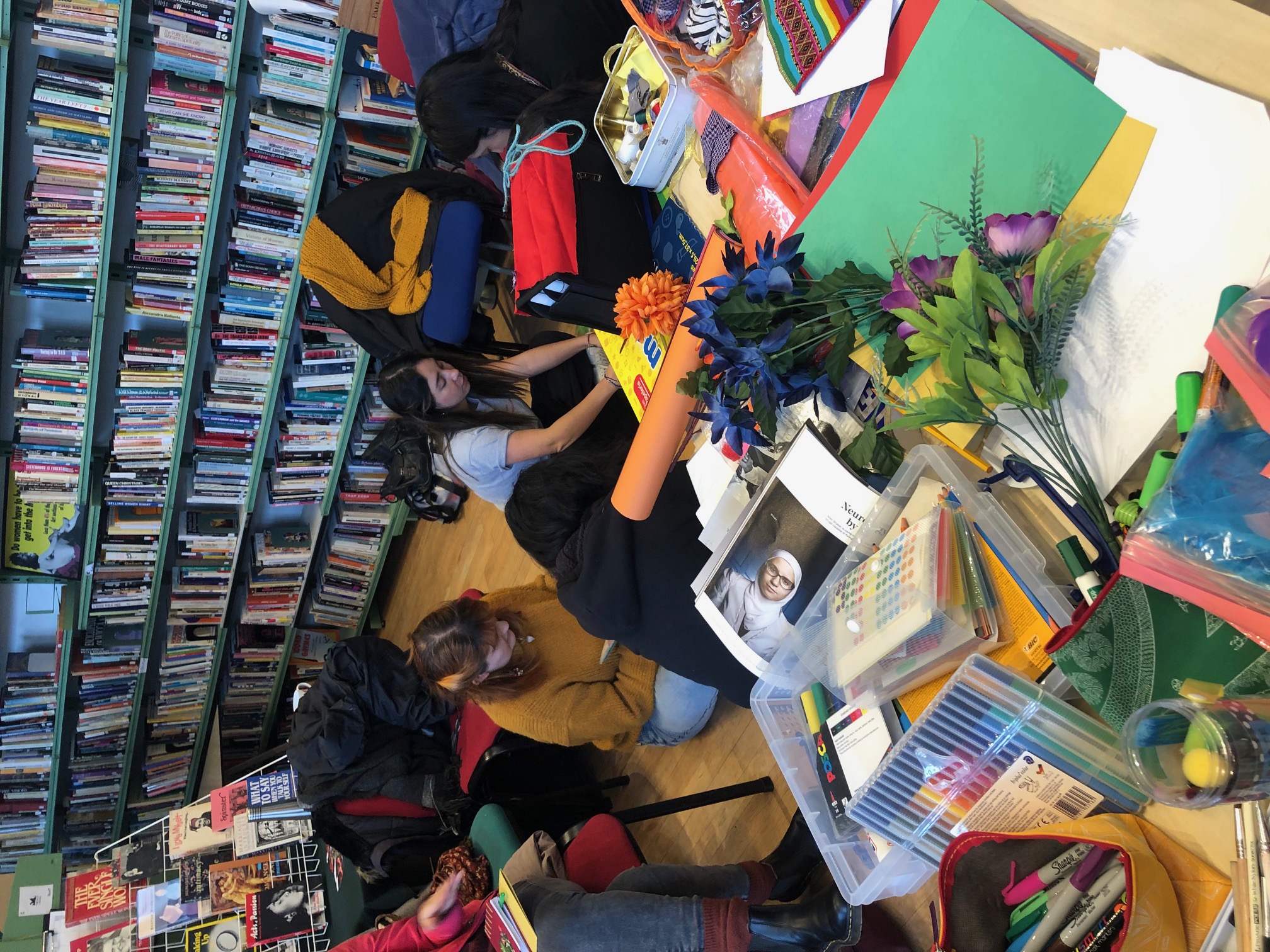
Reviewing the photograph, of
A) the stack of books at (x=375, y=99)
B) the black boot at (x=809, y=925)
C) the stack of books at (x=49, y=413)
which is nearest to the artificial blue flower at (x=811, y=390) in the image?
the black boot at (x=809, y=925)

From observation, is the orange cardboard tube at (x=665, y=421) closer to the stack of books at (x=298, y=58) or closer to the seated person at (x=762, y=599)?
the seated person at (x=762, y=599)

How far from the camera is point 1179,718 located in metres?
0.67

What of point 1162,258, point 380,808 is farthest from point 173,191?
point 1162,258

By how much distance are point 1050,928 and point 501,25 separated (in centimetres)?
219

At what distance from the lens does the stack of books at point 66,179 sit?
2660 millimetres

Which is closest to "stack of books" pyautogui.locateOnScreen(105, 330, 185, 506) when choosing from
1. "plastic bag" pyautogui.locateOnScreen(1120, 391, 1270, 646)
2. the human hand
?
the human hand

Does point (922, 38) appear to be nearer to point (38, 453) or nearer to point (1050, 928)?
point (1050, 928)

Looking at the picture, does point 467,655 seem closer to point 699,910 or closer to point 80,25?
point 699,910

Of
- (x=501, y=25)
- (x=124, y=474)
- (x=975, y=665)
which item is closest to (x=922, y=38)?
(x=975, y=665)

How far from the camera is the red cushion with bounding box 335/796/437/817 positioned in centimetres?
279

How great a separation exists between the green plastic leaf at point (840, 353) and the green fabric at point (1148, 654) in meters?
0.42

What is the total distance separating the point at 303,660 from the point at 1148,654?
4188 mm

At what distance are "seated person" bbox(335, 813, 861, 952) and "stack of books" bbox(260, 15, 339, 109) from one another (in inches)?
101

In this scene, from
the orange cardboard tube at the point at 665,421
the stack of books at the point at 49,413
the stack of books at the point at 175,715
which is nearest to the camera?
the orange cardboard tube at the point at 665,421
